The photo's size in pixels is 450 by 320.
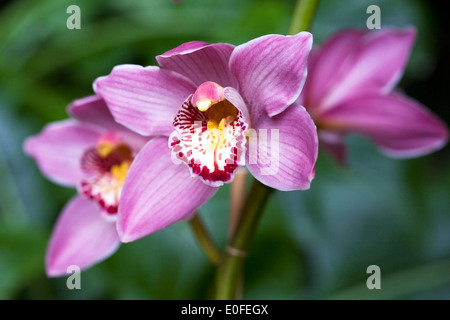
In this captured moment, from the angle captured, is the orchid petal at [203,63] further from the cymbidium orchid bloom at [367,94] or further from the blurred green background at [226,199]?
the blurred green background at [226,199]

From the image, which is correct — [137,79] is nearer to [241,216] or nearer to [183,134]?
[183,134]

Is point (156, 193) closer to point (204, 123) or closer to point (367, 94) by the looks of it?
point (204, 123)

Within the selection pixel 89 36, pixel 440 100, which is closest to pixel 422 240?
pixel 440 100

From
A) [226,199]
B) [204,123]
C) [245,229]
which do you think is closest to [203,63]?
[204,123]

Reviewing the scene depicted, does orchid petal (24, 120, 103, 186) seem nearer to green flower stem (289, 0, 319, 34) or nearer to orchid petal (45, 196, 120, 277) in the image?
orchid petal (45, 196, 120, 277)
